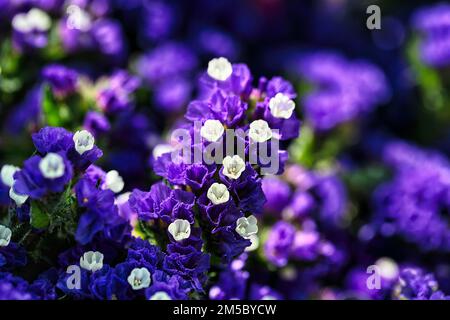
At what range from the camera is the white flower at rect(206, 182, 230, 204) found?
184cm

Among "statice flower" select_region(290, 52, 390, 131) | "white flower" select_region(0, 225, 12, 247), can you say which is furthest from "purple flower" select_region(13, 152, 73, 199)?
"statice flower" select_region(290, 52, 390, 131)

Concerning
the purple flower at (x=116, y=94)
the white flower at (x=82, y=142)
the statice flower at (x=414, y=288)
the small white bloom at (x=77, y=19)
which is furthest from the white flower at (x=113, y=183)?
the small white bloom at (x=77, y=19)

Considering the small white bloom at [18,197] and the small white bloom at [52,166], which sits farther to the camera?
the small white bloom at [18,197]

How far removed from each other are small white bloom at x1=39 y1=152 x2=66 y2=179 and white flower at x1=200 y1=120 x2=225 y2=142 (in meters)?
0.42

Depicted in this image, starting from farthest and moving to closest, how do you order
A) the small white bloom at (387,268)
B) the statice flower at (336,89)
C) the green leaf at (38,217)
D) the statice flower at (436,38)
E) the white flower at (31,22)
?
1. the statice flower at (436,38)
2. the statice flower at (336,89)
3. the white flower at (31,22)
4. the small white bloom at (387,268)
5. the green leaf at (38,217)

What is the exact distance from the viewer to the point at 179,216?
1882 millimetres

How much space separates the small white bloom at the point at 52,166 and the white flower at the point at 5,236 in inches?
11.0

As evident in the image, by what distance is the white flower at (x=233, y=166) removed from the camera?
184cm

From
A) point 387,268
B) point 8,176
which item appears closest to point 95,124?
point 8,176

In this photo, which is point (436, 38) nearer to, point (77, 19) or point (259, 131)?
point (77, 19)

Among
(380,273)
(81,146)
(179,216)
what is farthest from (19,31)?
(380,273)

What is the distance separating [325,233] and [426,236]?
45 cm

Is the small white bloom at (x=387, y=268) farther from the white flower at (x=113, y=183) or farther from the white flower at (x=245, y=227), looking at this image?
the white flower at (x=113, y=183)

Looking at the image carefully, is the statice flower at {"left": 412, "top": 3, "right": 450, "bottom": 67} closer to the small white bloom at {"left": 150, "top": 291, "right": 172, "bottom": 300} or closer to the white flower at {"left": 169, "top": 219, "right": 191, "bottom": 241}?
the white flower at {"left": 169, "top": 219, "right": 191, "bottom": 241}
